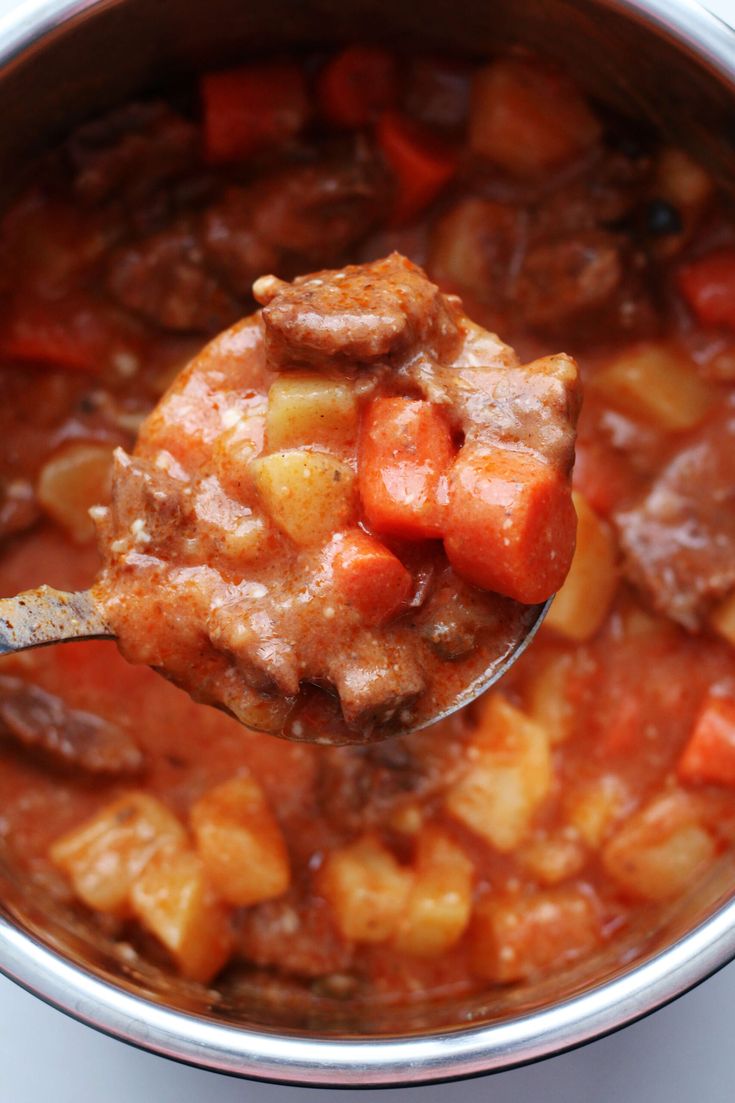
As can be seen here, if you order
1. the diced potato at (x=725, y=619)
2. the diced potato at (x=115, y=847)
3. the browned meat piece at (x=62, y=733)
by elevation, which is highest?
the diced potato at (x=725, y=619)

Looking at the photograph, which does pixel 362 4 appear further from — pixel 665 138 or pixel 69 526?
pixel 69 526

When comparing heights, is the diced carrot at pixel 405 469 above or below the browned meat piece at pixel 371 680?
above

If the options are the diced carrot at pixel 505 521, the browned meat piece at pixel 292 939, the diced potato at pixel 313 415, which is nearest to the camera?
the diced carrot at pixel 505 521

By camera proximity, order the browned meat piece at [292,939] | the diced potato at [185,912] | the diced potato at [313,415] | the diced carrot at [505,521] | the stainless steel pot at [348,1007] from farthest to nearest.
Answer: the browned meat piece at [292,939]
the diced potato at [185,912]
the stainless steel pot at [348,1007]
the diced potato at [313,415]
the diced carrot at [505,521]

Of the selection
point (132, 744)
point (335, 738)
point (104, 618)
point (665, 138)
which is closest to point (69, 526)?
point (132, 744)

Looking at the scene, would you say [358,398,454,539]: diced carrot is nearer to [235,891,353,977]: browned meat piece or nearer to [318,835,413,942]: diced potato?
[318,835,413,942]: diced potato

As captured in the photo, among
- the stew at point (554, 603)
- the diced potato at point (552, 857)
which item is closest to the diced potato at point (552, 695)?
the stew at point (554, 603)

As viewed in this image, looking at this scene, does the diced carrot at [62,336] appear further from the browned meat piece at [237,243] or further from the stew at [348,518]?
the stew at [348,518]

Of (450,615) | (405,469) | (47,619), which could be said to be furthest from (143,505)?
(450,615)
